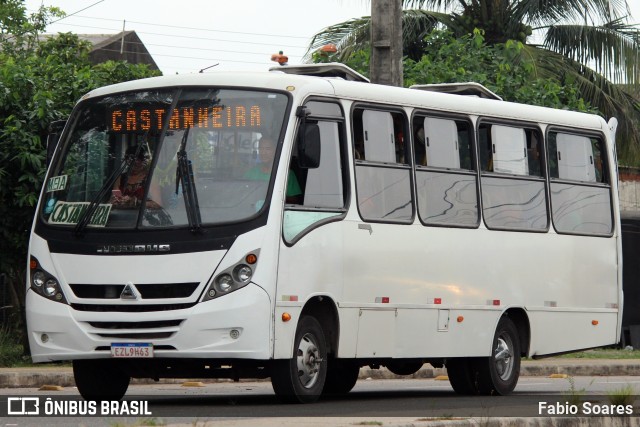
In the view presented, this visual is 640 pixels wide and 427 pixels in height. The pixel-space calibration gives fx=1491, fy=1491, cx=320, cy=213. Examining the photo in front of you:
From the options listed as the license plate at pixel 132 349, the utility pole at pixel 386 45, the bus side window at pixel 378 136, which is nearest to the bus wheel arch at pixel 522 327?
the bus side window at pixel 378 136

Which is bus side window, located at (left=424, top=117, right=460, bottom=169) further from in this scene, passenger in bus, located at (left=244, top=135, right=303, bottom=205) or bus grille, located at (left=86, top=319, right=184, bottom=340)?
bus grille, located at (left=86, top=319, right=184, bottom=340)

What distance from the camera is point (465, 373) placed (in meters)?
15.7

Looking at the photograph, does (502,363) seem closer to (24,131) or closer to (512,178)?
(512,178)

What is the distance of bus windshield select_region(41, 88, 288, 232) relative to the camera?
1252cm

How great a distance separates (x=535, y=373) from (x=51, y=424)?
11528 millimetres

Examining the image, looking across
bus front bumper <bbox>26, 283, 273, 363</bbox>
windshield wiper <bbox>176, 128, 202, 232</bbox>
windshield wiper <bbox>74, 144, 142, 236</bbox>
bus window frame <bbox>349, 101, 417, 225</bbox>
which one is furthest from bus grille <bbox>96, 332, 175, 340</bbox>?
bus window frame <bbox>349, 101, 417, 225</bbox>

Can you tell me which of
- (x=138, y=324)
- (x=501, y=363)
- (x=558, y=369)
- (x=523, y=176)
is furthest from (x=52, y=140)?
(x=558, y=369)

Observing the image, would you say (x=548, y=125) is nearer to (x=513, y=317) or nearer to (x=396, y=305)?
(x=513, y=317)

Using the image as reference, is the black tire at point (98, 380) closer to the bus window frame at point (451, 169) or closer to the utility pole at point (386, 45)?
the bus window frame at point (451, 169)

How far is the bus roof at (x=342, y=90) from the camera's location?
13117mm

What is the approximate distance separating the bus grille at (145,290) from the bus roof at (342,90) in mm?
1934

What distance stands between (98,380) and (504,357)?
475 centimetres

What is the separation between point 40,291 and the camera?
42.0 feet

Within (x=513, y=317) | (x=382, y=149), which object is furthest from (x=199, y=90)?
(x=513, y=317)
